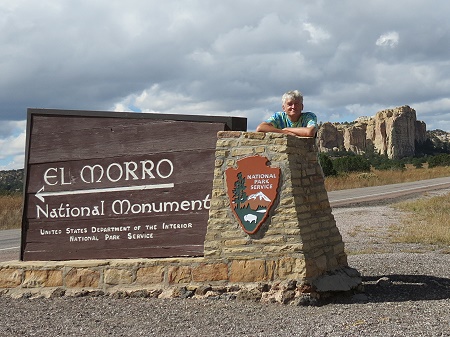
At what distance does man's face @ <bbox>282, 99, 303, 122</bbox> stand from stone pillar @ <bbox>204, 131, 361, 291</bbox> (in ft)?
0.94

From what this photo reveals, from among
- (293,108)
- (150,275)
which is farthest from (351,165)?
(150,275)

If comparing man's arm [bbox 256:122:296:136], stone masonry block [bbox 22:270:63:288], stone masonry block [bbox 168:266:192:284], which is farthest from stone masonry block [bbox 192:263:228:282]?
stone masonry block [bbox 22:270:63:288]

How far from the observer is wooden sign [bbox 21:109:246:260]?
7809 millimetres

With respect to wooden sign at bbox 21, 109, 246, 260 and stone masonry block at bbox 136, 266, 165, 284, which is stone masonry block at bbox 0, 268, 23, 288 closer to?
wooden sign at bbox 21, 109, 246, 260

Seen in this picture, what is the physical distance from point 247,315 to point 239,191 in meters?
A: 1.50

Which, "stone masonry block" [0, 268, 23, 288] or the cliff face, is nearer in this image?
"stone masonry block" [0, 268, 23, 288]

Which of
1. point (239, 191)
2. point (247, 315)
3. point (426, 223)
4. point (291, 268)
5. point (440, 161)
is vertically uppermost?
point (440, 161)

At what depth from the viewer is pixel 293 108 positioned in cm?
743

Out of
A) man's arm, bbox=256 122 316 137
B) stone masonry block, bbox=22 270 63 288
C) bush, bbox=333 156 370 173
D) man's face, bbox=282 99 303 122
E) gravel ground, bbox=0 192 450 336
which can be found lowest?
gravel ground, bbox=0 192 450 336

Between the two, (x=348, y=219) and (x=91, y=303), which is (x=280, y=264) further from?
(x=348, y=219)

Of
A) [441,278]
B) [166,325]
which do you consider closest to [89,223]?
[166,325]

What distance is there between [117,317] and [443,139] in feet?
543

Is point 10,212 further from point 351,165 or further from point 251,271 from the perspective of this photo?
point 351,165

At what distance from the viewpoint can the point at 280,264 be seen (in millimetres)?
7023
